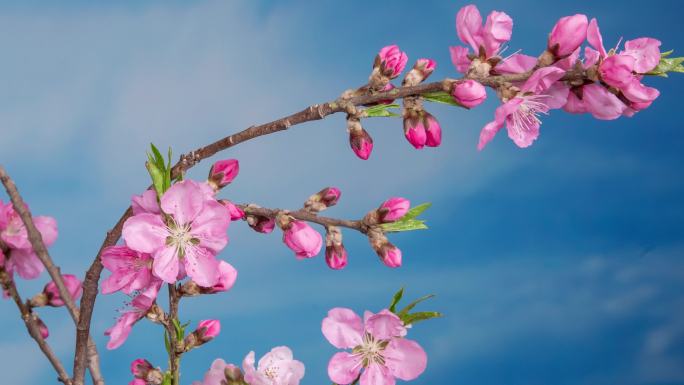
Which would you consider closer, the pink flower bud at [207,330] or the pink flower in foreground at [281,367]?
the pink flower bud at [207,330]

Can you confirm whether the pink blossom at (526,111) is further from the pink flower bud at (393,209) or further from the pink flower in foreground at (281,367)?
the pink flower in foreground at (281,367)

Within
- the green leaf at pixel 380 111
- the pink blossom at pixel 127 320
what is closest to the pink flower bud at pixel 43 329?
the pink blossom at pixel 127 320

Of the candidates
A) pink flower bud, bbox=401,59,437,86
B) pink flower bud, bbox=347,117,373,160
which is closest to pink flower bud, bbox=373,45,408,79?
pink flower bud, bbox=401,59,437,86

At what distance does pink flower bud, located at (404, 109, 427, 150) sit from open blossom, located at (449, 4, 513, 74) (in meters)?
0.18

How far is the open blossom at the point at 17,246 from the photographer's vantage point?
7.63ft

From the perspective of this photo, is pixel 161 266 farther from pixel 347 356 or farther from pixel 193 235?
pixel 347 356

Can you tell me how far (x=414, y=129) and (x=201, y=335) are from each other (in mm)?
652

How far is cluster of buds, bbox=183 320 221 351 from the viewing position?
2.10m

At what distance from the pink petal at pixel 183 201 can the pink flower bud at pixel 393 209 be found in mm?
375

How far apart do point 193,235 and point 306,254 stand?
24 centimetres

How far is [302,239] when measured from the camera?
1967 mm

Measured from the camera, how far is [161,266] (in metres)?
1.94

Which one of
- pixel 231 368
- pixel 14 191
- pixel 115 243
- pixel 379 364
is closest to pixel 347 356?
pixel 379 364

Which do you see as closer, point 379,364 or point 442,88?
point 442,88
